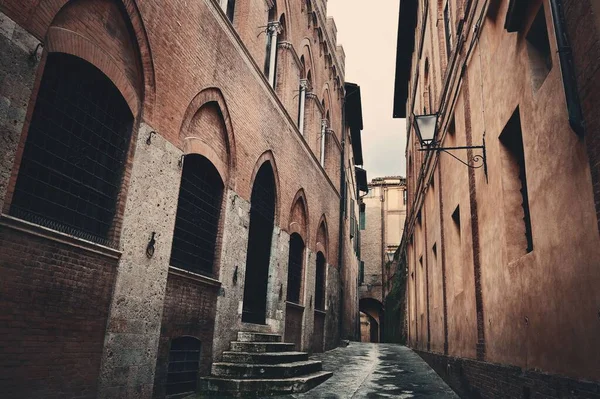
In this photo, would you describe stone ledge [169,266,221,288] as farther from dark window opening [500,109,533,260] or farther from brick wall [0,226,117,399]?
dark window opening [500,109,533,260]

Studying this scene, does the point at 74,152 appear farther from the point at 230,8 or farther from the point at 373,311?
the point at 373,311

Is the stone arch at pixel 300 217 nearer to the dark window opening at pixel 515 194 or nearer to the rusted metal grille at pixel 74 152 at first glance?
the rusted metal grille at pixel 74 152

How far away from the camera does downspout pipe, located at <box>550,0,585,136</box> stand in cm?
339

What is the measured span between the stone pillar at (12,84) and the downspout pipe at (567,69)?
15.3 ft

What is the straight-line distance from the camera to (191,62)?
24.2 feet

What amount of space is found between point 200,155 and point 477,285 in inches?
189

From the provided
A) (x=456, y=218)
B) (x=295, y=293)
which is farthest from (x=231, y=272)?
(x=295, y=293)

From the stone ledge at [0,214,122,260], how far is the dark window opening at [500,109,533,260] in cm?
461

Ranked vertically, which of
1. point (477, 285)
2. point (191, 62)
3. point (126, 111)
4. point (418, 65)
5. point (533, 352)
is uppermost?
point (418, 65)

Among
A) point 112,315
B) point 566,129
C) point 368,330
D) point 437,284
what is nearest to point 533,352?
point 566,129

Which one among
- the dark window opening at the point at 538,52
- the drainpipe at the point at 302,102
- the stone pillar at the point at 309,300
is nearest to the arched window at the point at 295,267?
the stone pillar at the point at 309,300

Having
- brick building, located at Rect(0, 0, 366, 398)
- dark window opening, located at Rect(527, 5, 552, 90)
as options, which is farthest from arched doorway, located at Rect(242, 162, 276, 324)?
dark window opening, located at Rect(527, 5, 552, 90)

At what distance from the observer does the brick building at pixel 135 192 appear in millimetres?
4445

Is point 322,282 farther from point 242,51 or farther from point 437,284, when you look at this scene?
point 242,51
